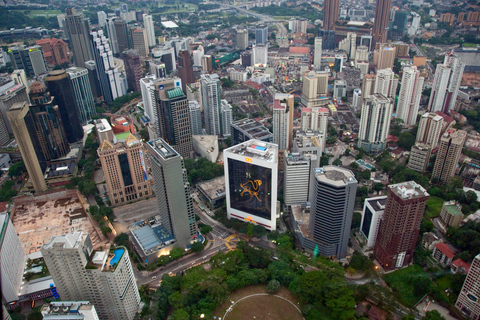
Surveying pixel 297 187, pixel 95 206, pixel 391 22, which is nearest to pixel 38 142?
pixel 95 206

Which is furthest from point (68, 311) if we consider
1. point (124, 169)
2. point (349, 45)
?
point (349, 45)

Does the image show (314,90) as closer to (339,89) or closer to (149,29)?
(339,89)

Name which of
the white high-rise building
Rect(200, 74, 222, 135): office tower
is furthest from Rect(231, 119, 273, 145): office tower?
the white high-rise building

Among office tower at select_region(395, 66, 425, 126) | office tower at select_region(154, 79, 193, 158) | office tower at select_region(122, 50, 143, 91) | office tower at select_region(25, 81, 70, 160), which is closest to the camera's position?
office tower at select_region(25, 81, 70, 160)

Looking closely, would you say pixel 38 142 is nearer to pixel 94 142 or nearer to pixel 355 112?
pixel 94 142

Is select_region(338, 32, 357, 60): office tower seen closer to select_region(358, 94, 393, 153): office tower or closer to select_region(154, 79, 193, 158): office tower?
select_region(358, 94, 393, 153): office tower

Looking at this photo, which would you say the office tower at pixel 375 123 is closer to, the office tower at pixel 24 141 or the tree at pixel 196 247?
the tree at pixel 196 247
